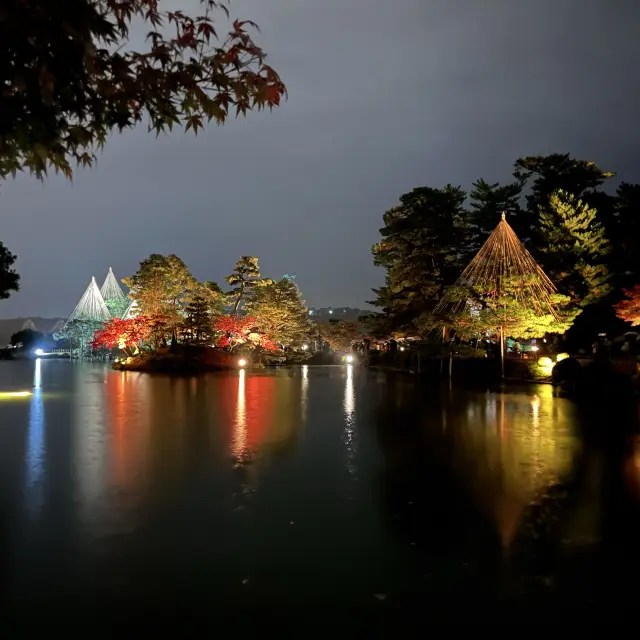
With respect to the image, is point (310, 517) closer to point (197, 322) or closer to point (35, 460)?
point (35, 460)

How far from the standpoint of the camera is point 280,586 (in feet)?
12.2

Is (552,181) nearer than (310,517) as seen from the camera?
No

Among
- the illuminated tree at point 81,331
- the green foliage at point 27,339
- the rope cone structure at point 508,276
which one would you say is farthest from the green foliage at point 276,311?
Answer: the green foliage at point 27,339

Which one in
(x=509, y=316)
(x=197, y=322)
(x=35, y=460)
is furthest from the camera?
(x=197, y=322)

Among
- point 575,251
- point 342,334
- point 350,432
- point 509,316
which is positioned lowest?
point 350,432

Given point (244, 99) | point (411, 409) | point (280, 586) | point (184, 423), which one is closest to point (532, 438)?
point (411, 409)

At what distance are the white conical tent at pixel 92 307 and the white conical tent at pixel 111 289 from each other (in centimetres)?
151

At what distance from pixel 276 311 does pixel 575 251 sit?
1939 cm

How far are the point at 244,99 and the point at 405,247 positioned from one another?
1169 inches

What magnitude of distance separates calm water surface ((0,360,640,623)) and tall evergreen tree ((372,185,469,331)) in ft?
72.9

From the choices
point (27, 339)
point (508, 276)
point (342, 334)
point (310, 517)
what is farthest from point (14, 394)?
point (27, 339)

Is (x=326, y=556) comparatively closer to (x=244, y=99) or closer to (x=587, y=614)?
(x=587, y=614)

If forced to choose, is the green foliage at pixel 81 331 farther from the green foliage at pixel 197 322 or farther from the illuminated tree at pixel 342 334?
the green foliage at pixel 197 322

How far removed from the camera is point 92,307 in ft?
220
